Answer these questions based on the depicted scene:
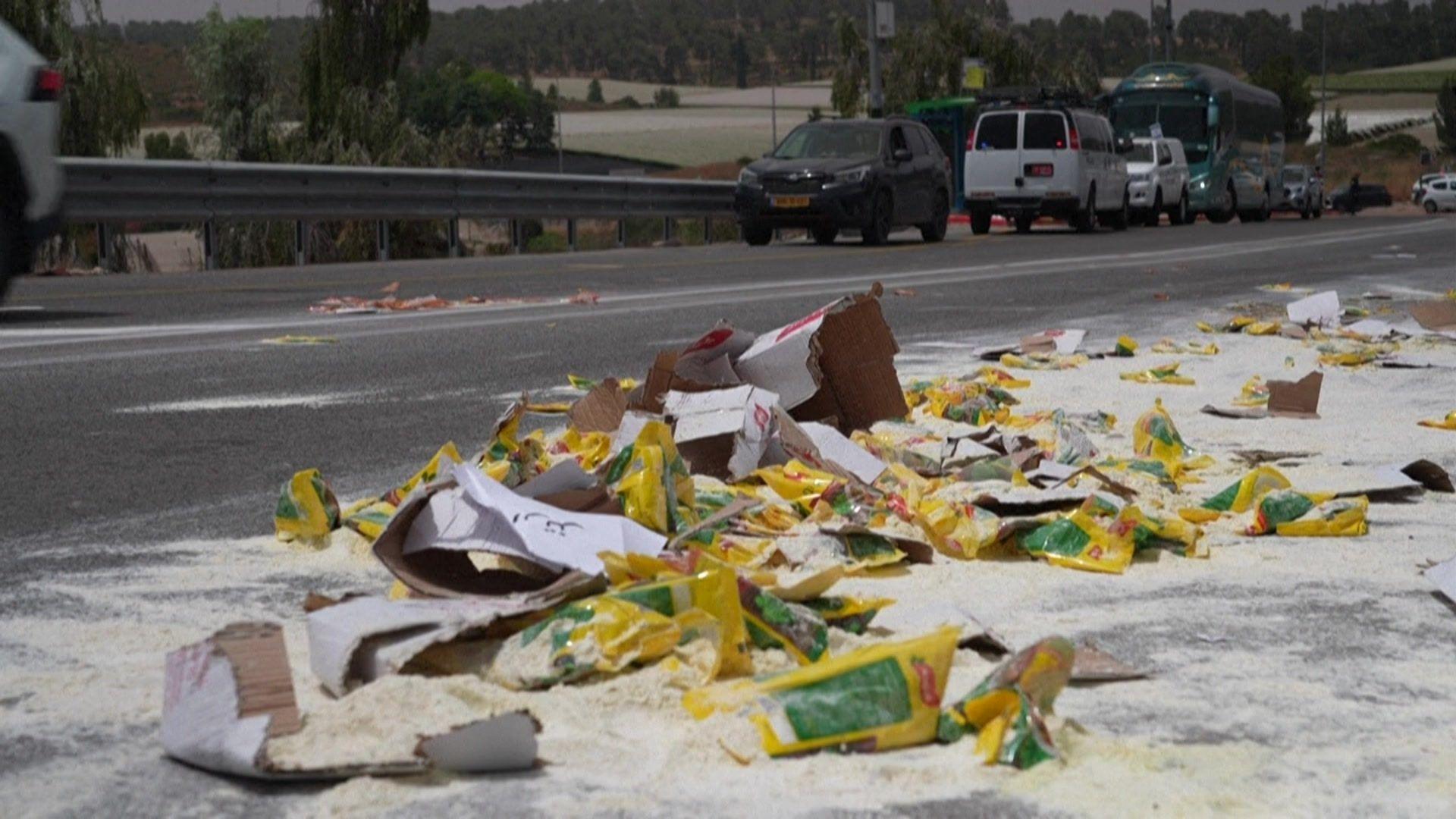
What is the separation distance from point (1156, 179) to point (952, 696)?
122 feet

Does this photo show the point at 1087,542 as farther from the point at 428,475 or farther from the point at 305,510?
the point at 305,510

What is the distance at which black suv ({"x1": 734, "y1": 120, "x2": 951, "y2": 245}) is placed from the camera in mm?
24156

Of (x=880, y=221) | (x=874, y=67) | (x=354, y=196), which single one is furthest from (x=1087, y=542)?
(x=874, y=67)

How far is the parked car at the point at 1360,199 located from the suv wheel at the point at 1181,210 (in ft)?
101

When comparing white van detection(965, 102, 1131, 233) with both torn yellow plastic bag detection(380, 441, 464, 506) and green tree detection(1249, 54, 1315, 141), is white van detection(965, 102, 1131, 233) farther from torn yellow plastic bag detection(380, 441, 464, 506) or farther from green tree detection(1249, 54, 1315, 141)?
green tree detection(1249, 54, 1315, 141)

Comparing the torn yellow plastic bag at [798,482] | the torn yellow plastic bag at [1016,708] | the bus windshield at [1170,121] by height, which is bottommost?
the torn yellow plastic bag at [798,482]

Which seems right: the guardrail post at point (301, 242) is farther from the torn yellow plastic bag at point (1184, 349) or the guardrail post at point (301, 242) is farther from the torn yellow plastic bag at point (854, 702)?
the torn yellow plastic bag at point (854, 702)

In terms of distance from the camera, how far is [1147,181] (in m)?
38.9

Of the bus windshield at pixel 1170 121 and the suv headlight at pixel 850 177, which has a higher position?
the bus windshield at pixel 1170 121

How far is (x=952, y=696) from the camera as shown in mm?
3145

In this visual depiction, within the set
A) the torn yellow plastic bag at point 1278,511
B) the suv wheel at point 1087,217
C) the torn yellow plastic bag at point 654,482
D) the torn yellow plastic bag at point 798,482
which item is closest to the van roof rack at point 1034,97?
the suv wheel at point 1087,217

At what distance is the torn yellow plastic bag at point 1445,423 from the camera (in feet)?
21.9

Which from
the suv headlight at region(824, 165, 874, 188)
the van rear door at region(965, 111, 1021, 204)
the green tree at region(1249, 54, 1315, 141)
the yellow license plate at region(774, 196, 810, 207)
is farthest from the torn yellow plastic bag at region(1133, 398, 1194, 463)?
the green tree at region(1249, 54, 1315, 141)

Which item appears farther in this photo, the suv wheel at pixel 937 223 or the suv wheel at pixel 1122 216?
the suv wheel at pixel 1122 216
